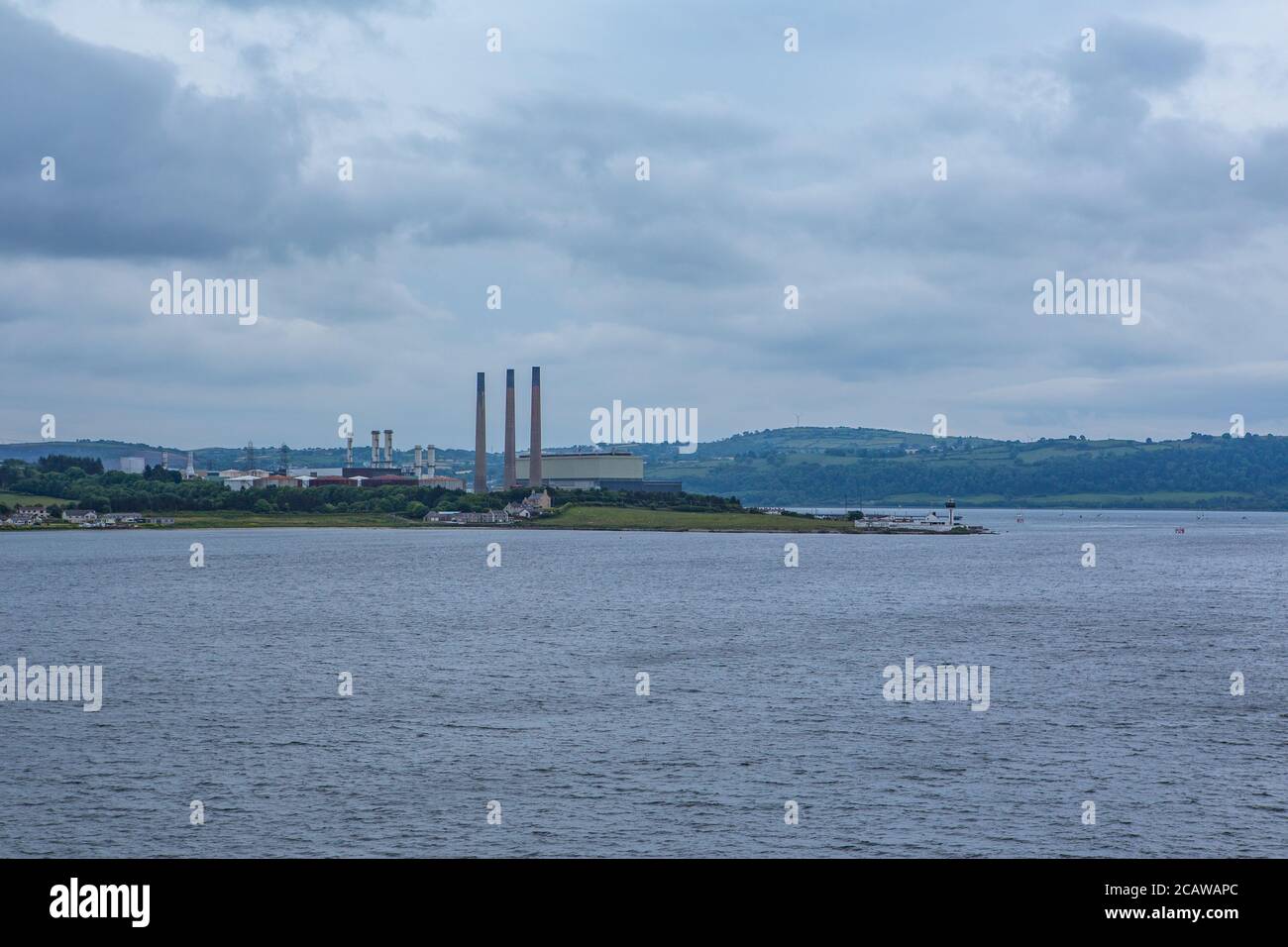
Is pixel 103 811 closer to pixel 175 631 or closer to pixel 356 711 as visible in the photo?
pixel 356 711

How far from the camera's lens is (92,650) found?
74.8 meters

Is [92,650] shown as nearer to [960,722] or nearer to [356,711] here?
[356,711]

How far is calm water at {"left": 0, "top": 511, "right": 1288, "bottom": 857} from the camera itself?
36375mm

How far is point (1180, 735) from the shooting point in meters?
49.8

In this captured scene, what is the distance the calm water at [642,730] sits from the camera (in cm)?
3638

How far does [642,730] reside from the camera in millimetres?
50281

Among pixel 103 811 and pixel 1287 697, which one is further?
pixel 1287 697
